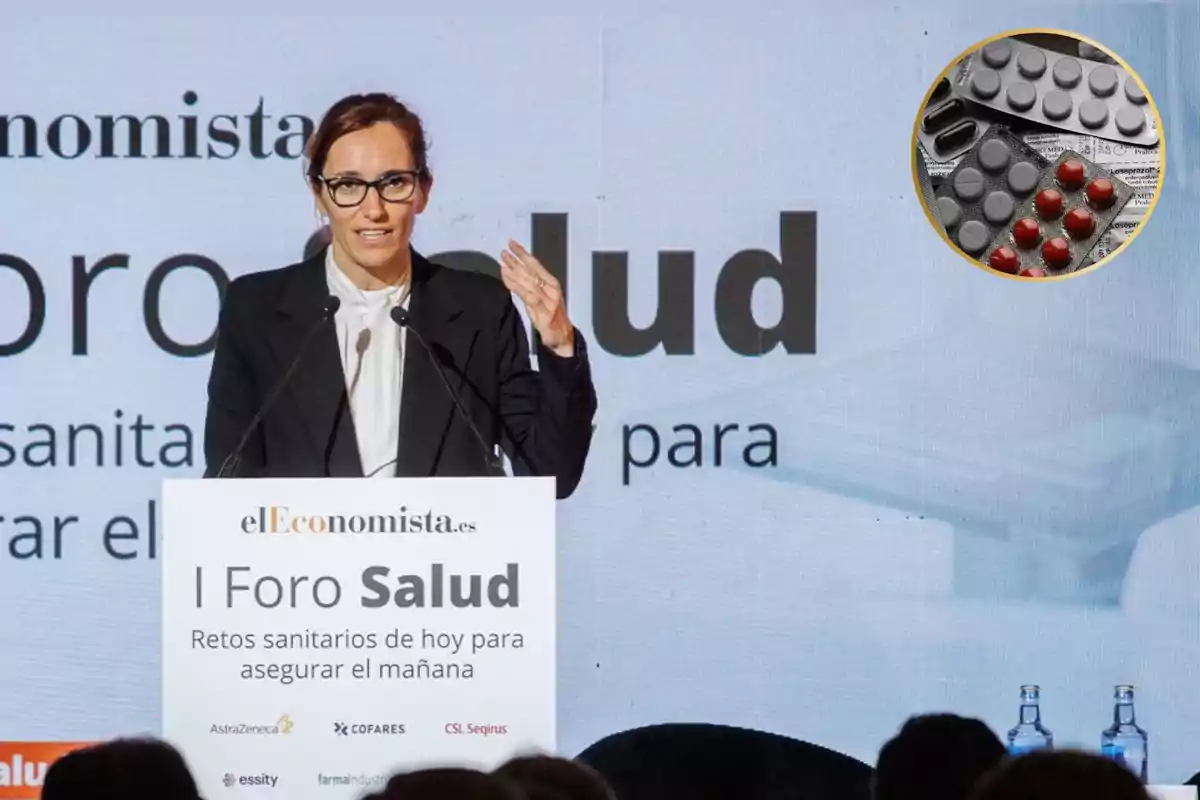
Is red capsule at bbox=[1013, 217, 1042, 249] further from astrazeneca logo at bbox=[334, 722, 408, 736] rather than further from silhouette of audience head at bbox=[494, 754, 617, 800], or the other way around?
silhouette of audience head at bbox=[494, 754, 617, 800]

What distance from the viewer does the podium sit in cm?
322

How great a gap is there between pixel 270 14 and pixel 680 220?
1.09 m

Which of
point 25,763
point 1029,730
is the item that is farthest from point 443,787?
point 25,763

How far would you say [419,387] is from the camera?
13.0 ft

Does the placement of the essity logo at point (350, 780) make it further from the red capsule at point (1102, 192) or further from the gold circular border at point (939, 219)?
the red capsule at point (1102, 192)

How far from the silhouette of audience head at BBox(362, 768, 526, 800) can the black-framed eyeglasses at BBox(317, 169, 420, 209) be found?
2.34 m

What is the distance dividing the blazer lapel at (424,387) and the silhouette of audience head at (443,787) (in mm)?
2129

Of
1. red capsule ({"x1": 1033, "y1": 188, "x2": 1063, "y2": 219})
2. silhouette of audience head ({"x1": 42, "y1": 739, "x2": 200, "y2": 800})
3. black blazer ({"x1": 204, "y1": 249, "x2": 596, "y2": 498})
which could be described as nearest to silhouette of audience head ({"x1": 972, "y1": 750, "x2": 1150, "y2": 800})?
silhouette of audience head ({"x1": 42, "y1": 739, "x2": 200, "y2": 800})

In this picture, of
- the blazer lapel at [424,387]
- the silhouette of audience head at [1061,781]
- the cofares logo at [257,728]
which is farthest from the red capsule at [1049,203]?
the silhouette of audience head at [1061,781]

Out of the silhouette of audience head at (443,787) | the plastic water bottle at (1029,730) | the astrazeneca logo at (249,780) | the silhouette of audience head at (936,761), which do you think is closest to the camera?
the silhouette of audience head at (443,787)

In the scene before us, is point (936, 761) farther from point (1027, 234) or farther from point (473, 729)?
point (1027, 234)

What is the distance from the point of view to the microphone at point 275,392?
3.96 m

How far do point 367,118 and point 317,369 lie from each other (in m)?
0.61

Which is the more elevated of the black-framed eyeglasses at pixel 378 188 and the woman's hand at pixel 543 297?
the black-framed eyeglasses at pixel 378 188
